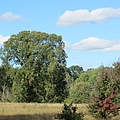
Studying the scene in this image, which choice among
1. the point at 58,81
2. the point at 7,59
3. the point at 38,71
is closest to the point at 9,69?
the point at 7,59

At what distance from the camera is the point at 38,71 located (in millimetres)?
47250

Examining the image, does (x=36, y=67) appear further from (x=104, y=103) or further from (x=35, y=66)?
(x=104, y=103)

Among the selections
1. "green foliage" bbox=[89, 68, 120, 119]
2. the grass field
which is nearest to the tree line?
the grass field

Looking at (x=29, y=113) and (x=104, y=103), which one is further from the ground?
(x=104, y=103)

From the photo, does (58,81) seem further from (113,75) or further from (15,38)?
(113,75)

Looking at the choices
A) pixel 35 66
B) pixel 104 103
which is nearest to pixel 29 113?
pixel 104 103

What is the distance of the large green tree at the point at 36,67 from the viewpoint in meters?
46.0

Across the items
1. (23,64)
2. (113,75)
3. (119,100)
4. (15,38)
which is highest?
(15,38)

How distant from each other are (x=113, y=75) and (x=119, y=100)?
285 cm

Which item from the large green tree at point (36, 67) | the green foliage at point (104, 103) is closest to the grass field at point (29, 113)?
the green foliage at point (104, 103)

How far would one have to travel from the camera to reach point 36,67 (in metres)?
46.5

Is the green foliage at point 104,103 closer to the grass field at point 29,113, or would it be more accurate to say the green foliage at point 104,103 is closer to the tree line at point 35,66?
the grass field at point 29,113

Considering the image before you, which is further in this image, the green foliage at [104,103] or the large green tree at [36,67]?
the large green tree at [36,67]

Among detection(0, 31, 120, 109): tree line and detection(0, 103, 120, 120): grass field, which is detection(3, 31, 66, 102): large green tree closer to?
detection(0, 31, 120, 109): tree line
